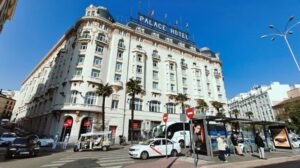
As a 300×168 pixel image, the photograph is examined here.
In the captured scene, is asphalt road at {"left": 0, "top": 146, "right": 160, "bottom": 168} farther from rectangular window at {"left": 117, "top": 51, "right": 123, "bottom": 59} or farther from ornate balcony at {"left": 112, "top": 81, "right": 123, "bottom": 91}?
rectangular window at {"left": 117, "top": 51, "right": 123, "bottom": 59}

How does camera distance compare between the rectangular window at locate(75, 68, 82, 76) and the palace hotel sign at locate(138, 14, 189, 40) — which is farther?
the palace hotel sign at locate(138, 14, 189, 40)

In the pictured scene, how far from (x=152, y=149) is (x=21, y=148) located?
11812mm

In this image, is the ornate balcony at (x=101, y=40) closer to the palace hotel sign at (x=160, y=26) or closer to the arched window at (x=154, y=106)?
the palace hotel sign at (x=160, y=26)

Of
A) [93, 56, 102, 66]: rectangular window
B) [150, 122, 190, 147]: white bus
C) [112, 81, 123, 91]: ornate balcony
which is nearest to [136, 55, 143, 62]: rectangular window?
[112, 81, 123, 91]: ornate balcony

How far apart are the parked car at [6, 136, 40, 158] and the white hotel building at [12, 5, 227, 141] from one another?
545 inches

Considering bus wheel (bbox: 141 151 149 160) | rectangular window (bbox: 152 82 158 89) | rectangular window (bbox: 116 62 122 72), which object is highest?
rectangular window (bbox: 116 62 122 72)

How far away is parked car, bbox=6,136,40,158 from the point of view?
1352 centimetres

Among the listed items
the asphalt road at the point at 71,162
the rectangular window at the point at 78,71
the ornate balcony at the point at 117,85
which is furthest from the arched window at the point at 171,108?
the asphalt road at the point at 71,162

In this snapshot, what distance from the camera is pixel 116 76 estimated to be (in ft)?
118

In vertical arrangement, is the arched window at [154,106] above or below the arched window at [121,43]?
below

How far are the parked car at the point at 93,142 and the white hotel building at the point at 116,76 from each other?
1073 cm

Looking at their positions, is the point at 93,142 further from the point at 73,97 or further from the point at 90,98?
the point at 73,97

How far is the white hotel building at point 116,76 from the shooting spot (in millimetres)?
30672

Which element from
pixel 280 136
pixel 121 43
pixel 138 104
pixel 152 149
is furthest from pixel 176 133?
pixel 121 43
